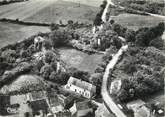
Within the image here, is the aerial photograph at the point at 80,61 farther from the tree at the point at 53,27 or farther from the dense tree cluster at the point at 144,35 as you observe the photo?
the tree at the point at 53,27

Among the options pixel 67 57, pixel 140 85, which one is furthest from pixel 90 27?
pixel 140 85

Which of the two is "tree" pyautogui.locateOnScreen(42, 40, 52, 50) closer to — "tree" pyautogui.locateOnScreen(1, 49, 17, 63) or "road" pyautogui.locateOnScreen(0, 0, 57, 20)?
"tree" pyautogui.locateOnScreen(1, 49, 17, 63)

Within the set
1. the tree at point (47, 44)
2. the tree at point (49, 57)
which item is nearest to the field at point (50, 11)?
the tree at point (47, 44)

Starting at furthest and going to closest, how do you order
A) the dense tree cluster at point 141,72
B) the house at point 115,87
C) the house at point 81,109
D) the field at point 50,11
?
the field at point 50,11 → the house at point 115,87 → the dense tree cluster at point 141,72 → the house at point 81,109

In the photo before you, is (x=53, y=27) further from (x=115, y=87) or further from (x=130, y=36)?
Result: (x=115, y=87)

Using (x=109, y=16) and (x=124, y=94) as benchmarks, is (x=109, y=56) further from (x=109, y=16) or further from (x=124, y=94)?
(x=109, y=16)

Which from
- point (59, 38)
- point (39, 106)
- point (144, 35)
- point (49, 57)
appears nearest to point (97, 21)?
point (59, 38)

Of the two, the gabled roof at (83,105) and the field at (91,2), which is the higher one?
the field at (91,2)
